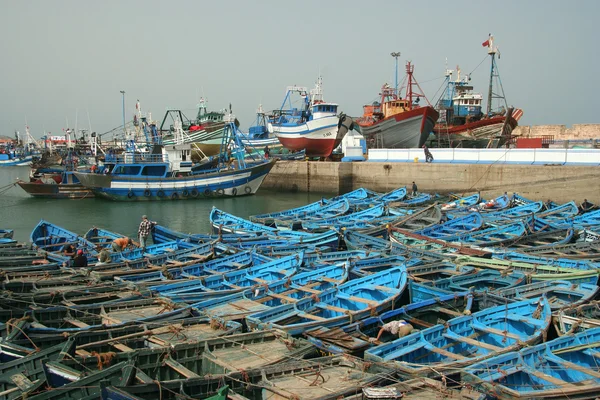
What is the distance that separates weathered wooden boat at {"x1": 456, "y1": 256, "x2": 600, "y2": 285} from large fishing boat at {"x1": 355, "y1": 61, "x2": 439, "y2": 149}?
102ft

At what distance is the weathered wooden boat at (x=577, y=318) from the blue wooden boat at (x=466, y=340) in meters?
0.27

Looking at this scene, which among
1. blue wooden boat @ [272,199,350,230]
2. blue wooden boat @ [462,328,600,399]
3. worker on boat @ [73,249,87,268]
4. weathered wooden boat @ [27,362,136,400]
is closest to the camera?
weathered wooden boat @ [27,362,136,400]

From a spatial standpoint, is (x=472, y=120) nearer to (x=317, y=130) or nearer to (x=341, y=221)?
(x=317, y=130)

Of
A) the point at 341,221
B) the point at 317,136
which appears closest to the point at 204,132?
the point at 317,136

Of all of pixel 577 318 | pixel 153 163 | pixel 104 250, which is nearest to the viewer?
pixel 577 318

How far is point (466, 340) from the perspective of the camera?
9633mm

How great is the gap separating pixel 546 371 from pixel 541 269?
21.6ft

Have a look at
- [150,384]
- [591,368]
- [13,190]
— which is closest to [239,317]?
[150,384]

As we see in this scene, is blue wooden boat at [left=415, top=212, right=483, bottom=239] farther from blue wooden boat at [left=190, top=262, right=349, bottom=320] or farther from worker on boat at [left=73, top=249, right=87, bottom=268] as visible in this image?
worker on boat at [left=73, top=249, right=87, bottom=268]

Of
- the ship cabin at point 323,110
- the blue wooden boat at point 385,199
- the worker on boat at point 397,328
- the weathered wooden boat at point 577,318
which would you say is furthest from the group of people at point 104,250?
the ship cabin at point 323,110

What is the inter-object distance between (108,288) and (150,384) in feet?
21.6

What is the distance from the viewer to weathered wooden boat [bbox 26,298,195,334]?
406 inches

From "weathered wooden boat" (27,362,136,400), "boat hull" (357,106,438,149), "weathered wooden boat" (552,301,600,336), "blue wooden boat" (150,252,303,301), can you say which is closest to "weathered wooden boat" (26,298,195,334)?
"blue wooden boat" (150,252,303,301)

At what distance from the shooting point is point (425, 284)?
13.0 meters
